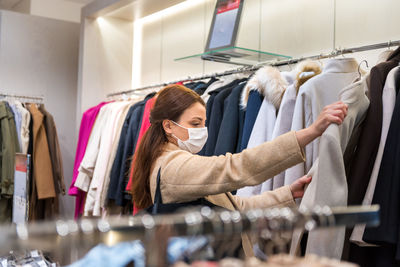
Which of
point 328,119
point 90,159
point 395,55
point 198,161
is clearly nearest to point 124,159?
point 90,159

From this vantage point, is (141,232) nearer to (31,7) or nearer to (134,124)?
(134,124)

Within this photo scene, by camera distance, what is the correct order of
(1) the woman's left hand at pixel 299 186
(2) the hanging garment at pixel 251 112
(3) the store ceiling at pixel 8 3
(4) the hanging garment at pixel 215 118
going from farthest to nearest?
1. (3) the store ceiling at pixel 8 3
2. (4) the hanging garment at pixel 215 118
3. (2) the hanging garment at pixel 251 112
4. (1) the woman's left hand at pixel 299 186

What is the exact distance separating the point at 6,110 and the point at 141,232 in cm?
381

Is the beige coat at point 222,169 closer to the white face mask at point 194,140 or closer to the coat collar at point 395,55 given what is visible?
the white face mask at point 194,140

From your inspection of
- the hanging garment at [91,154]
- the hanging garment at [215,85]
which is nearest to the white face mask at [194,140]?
the hanging garment at [215,85]

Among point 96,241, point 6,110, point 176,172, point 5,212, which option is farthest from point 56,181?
point 96,241

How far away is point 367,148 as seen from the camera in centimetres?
170

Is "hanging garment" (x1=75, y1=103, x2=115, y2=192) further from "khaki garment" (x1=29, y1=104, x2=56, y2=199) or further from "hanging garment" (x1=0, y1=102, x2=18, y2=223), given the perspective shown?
"hanging garment" (x1=0, y1=102, x2=18, y2=223)

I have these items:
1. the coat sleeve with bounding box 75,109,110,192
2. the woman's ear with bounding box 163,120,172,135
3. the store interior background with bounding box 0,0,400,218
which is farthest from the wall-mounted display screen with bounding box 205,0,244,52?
the coat sleeve with bounding box 75,109,110,192

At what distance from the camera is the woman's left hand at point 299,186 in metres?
1.82

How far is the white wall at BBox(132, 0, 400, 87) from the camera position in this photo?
2.69m

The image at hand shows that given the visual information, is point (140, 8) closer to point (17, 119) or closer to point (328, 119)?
point (17, 119)

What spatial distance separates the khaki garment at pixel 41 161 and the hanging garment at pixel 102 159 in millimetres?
629

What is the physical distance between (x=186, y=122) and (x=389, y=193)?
822mm
